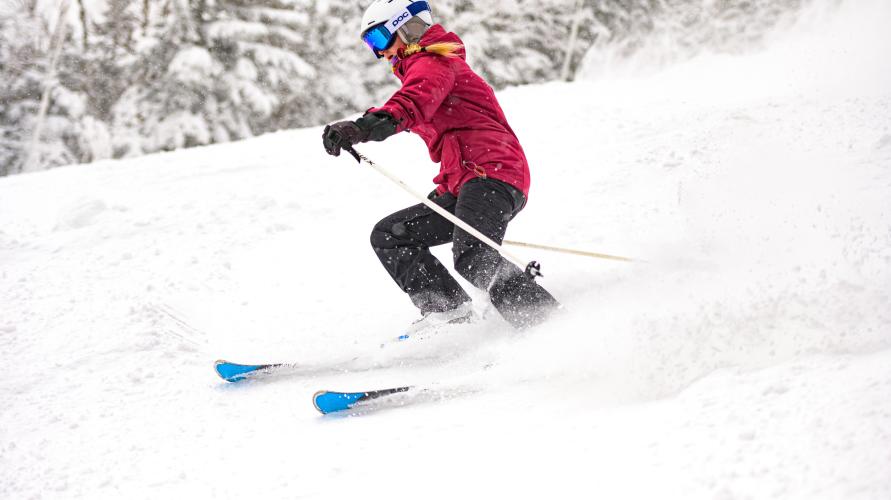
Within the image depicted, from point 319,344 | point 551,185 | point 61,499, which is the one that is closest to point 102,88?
point 551,185

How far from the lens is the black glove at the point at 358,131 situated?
3303 millimetres

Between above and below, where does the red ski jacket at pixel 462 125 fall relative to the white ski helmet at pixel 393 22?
below

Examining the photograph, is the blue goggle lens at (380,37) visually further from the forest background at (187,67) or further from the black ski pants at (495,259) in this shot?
the forest background at (187,67)

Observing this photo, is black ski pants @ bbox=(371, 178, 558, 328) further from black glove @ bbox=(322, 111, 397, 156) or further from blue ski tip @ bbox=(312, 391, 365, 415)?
blue ski tip @ bbox=(312, 391, 365, 415)

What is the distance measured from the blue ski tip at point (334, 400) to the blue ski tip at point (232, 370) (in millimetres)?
842

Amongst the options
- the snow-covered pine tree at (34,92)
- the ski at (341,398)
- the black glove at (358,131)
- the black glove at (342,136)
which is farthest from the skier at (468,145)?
the snow-covered pine tree at (34,92)

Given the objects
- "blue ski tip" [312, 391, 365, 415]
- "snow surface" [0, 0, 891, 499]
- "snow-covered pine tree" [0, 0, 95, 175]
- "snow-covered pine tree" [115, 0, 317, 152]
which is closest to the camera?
"snow surface" [0, 0, 891, 499]

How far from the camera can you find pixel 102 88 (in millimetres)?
21016

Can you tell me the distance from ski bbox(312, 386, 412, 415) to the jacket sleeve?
130cm

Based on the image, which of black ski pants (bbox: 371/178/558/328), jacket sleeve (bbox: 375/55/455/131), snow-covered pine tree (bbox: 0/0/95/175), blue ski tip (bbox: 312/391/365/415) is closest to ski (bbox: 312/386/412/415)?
blue ski tip (bbox: 312/391/365/415)

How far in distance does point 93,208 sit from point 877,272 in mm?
6468

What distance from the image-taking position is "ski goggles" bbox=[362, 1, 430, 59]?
3.79 metres

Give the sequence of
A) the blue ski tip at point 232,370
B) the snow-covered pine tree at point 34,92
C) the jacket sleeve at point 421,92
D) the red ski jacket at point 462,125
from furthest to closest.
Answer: the snow-covered pine tree at point 34,92 → the blue ski tip at point 232,370 → the red ski jacket at point 462,125 → the jacket sleeve at point 421,92

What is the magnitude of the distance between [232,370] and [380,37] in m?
2.02
